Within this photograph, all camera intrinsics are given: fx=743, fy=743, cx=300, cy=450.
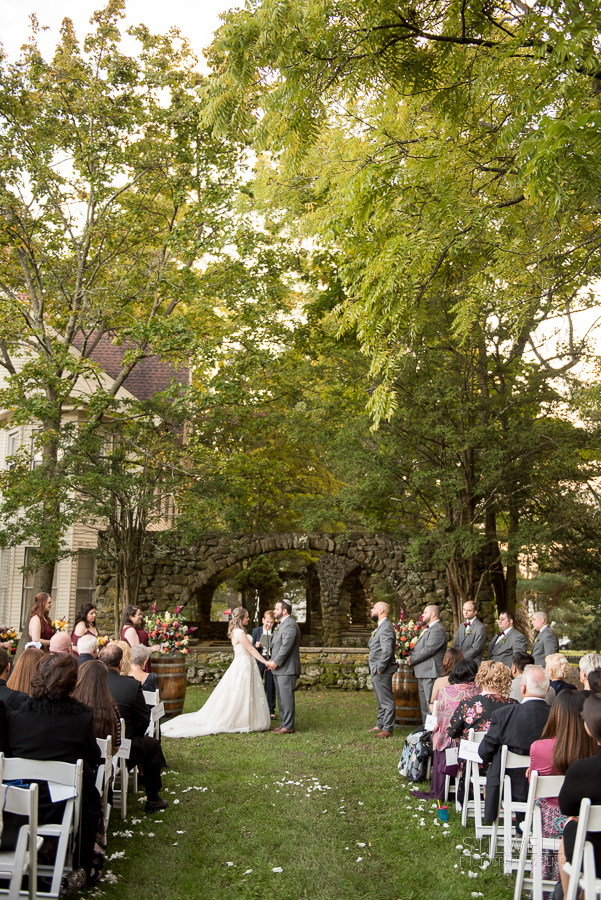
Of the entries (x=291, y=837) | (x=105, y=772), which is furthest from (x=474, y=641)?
(x=105, y=772)

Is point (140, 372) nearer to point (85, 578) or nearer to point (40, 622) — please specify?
point (85, 578)

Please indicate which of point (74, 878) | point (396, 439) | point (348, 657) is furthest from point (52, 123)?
point (74, 878)

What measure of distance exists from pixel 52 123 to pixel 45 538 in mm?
7412

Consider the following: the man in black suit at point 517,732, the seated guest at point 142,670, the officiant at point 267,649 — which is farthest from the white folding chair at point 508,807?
the officiant at point 267,649

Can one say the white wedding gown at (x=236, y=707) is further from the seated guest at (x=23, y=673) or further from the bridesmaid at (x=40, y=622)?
the seated guest at (x=23, y=673)

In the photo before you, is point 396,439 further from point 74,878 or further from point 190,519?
point 74,878

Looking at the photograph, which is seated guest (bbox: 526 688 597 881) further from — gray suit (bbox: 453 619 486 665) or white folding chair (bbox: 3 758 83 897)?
gray suit (bbox: 453 619 486 665)

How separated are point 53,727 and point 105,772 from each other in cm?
118

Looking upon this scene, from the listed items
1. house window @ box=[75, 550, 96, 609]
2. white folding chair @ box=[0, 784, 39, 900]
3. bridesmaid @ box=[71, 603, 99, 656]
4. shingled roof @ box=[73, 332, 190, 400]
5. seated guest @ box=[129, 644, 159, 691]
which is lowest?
white folding chair @ box=[0, 784, 39, 900]

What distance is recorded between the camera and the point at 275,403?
17188 millimetres

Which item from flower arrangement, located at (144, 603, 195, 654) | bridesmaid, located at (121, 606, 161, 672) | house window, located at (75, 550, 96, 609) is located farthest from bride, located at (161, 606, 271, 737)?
house window, located at (75, 550, 96, 609)

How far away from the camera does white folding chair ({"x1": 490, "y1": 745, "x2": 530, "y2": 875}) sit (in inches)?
192

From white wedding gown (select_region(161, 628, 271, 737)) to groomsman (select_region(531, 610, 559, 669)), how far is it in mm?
3748

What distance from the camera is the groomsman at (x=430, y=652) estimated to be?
9039 mm
